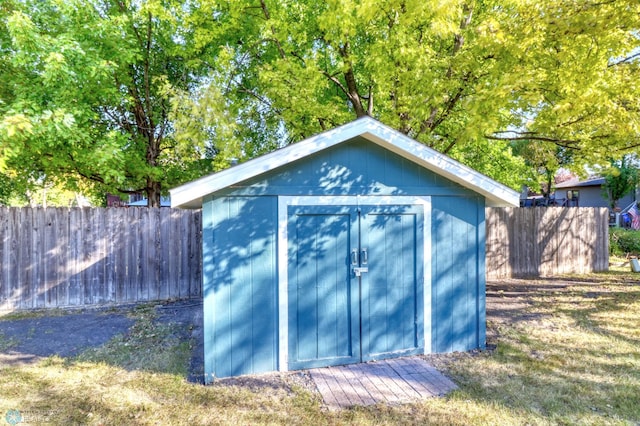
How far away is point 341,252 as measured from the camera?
4.35m

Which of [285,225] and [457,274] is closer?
[285,225]

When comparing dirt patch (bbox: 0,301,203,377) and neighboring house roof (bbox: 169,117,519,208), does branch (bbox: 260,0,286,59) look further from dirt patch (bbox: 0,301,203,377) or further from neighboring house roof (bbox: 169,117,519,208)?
dirt patch (bbox: 0,301,203,377)

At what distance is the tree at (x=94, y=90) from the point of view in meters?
5.65

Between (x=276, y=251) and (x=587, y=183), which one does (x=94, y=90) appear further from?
(x=587, y=183)

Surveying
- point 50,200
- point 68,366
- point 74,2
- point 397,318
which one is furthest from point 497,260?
point 50,200

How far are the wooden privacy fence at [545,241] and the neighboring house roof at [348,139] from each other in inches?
190

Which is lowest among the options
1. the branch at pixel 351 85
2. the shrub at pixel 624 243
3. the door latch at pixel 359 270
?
the shrub at pixel 624 243

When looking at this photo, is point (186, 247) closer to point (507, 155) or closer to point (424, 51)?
point (424, 51)

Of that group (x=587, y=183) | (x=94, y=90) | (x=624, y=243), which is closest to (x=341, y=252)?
(x=94, y=90)

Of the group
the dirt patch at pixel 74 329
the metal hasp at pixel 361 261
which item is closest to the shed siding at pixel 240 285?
the dirt patch at pixel 74 329

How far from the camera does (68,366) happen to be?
431 centimetres

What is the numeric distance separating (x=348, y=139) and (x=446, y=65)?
3411mm

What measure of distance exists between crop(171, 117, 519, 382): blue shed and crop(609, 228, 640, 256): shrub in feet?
35.4

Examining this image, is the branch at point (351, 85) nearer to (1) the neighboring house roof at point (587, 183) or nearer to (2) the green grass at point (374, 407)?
(2) the green grass at point (374, 407)
